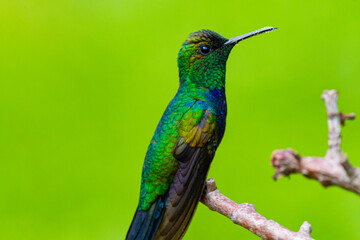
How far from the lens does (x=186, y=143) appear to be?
2.11 meters

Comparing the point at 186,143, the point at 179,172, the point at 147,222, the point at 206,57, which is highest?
the point at 206,57

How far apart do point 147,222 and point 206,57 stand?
799mm

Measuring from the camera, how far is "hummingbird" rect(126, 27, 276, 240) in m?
2.07

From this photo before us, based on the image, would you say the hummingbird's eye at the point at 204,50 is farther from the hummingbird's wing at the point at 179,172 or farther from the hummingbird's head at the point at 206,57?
the hummingbird's wing at the point at 179,172

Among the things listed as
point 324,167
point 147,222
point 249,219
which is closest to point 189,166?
Result: point 147,222

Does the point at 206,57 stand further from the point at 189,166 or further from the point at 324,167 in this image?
the point at 324,167

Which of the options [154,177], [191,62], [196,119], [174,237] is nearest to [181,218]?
[174,237]

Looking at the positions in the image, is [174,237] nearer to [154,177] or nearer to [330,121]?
[154,177]

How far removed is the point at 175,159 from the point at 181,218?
0.85 ft

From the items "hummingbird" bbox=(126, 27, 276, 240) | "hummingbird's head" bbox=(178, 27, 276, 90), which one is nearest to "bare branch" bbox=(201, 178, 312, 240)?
"hummingbird" bbox=(126, 27, 276, 240)

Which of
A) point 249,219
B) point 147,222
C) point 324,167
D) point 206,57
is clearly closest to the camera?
point 324,167

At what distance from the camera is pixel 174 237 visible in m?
2.04

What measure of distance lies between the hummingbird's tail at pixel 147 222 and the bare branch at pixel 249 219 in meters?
0.20

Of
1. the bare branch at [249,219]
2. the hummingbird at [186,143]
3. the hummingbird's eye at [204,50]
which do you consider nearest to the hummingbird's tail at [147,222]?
the hummingbird at [186,143]
